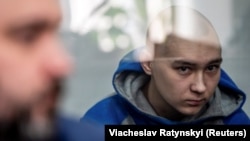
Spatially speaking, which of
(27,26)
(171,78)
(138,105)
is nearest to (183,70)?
(171,78)

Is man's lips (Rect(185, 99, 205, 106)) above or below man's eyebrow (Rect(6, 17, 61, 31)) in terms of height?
below

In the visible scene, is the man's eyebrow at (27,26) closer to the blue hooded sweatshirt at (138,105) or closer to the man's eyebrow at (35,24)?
the man's eyebrow at (35,24)

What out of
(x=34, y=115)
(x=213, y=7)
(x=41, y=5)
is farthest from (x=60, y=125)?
(x=213, y=7)

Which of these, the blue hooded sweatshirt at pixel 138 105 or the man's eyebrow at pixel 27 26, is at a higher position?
the man's eyebrow at pixel 27 26

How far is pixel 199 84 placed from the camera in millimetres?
2051

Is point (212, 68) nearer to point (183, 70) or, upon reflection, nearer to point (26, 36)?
point (183, 70)

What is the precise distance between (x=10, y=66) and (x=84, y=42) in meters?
1.40

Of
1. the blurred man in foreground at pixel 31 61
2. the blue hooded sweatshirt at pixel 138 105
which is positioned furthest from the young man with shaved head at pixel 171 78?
the blurred man in foreground at pixel 31 61

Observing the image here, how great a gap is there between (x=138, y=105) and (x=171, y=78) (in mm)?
172

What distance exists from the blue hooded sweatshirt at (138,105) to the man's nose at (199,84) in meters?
0.08

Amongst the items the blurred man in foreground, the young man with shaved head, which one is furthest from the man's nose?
the blurred man in foreground

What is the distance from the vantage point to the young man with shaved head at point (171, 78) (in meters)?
2.02

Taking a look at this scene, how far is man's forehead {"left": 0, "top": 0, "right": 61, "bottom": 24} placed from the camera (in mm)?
600

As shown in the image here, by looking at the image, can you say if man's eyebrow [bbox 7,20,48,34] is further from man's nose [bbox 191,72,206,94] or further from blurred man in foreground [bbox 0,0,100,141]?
man's nose [bbox 191,72,206,94]
